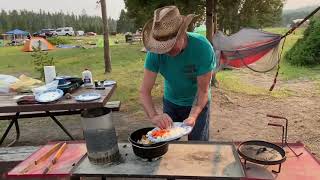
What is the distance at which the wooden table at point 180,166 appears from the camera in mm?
2188

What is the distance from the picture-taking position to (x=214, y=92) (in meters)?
8.14

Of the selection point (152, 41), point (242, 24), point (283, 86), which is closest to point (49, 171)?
point (152, 41)

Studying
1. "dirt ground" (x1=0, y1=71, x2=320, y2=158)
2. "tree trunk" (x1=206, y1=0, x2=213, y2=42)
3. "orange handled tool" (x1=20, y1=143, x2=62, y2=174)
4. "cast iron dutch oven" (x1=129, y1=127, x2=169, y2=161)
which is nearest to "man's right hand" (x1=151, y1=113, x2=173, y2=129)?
"cast iron dutch oven" (x1=129, y1=127, x2=169, y2=161)

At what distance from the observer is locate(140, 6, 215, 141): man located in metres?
2.48

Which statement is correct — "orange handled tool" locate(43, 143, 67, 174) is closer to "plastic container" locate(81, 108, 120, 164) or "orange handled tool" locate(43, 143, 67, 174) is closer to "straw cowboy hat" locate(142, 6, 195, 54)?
"plastic container" locate(81, 108, 120, 164)

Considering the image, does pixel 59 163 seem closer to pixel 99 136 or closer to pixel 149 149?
pixel 99 136

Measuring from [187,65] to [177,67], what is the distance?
91 millimetres

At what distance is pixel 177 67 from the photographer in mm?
2848

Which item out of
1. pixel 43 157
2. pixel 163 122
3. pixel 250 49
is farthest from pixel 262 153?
pixel 250 49

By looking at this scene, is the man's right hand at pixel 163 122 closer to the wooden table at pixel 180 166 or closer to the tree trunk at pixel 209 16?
the wooden table at pixel 180 166

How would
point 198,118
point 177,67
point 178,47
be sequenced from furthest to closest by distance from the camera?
point 198,118, point 177,67, point 178,47

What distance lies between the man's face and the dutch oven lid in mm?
873

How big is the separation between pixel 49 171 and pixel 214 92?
19.8 ft

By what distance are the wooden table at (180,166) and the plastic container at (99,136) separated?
66 millimetres
